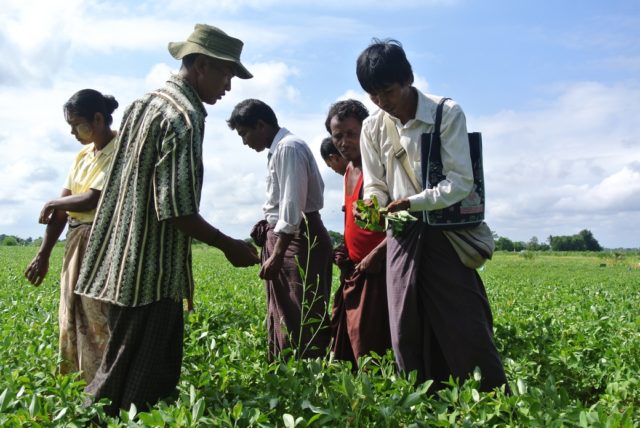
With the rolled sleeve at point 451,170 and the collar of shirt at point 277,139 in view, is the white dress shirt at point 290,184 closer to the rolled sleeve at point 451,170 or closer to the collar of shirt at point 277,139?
the collar of shirt at point 277,139

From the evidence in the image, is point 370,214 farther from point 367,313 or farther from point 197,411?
point 197,411

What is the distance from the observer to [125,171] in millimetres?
2764

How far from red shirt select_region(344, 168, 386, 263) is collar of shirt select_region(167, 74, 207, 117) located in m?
1.40

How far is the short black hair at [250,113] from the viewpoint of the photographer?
13.6 feet

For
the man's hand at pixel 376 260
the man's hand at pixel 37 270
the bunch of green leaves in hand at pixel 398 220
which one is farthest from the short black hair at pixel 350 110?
the man's hand at pixel 37 270

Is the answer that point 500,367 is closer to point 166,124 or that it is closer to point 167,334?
point 167,334

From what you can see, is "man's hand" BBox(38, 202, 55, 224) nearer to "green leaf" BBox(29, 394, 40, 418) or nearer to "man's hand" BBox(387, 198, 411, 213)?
"green leaf" BBox(29, 394, 40, 418)

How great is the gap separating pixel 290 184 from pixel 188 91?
1198mm

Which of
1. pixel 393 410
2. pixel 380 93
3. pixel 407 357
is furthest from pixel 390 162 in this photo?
pixel 393 410

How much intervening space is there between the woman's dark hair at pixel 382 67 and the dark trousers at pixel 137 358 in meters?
1.30

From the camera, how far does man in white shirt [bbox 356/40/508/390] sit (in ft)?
9.71

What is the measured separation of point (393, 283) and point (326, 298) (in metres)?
1.05

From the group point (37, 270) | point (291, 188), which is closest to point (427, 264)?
point (291, 188)

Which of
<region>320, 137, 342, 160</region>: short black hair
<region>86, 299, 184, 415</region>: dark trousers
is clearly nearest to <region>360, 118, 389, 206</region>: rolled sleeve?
<region>86, 299, 184, 415</region>: dark trousers
